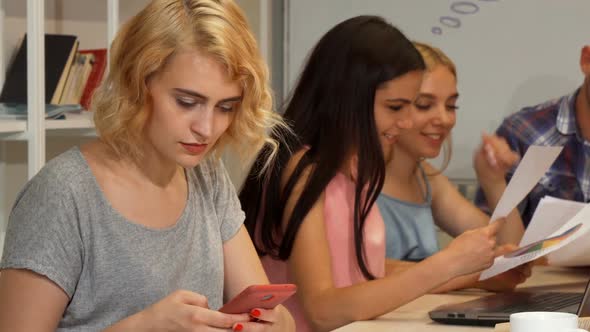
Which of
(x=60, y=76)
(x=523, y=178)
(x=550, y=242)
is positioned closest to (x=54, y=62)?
(x=60, y=76)

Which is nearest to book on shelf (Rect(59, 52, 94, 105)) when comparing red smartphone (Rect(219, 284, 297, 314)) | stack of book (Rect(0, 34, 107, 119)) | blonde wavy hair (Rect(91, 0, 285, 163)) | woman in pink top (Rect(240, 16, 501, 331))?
stack of book (Rect(0, 34, 107, 119))

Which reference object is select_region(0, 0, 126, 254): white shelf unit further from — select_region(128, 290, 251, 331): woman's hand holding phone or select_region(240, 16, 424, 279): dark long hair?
select_region(128, 290, 251, 331): woman's hand holding phone

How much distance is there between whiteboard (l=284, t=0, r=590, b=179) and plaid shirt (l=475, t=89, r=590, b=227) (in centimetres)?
36

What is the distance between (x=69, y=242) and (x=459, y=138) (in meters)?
2.20

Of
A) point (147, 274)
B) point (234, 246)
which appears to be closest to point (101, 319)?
point (147, 274)

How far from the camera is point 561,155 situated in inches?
112

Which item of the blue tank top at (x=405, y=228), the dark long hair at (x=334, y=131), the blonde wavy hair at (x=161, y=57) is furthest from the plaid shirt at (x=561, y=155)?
the blonde wavy hair at (x=161, y=57)

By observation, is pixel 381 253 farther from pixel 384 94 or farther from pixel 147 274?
pixel 147 274

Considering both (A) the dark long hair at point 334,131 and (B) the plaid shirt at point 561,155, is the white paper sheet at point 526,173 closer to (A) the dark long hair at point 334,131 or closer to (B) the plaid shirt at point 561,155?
(A) the dark long hair at point 334,131

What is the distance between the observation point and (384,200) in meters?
2.42

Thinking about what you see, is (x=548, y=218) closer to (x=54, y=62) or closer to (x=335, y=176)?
(x=335, y=176)

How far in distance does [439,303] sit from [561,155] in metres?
1.06

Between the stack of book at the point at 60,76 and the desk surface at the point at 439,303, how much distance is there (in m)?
1.05

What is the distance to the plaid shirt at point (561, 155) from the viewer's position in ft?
9.22
